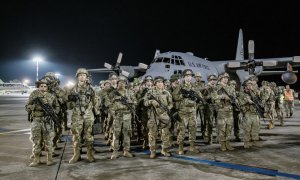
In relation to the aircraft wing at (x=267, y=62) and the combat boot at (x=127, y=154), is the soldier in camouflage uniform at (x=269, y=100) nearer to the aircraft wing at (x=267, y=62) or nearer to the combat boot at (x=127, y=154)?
the aircraft wing at (x=267, y=62)

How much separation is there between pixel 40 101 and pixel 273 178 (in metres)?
4.86

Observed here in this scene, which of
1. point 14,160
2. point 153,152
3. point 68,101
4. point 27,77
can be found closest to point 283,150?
point 153,152

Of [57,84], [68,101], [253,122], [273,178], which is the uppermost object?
[57,84]

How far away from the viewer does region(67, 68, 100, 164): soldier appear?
257 inches

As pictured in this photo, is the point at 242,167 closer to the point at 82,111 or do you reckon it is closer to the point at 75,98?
the point at 82,111

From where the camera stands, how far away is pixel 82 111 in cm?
653

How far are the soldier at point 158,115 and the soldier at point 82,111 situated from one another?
1.32 meters

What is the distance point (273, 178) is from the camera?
17.3 feet

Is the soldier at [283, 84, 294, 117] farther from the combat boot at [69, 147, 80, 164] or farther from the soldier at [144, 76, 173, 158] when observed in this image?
the combat boot at [69, 147, 80, 164]

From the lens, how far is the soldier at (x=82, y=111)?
653 centimetres

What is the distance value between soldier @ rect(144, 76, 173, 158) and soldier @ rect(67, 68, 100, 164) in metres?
1.32

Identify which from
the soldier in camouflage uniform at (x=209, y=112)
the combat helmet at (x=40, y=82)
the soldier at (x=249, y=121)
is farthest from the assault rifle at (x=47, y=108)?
the soldier at (x=249, y=121)

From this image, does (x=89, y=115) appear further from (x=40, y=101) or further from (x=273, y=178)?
(x=273, y=178)

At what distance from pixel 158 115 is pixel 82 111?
1.82 metres
